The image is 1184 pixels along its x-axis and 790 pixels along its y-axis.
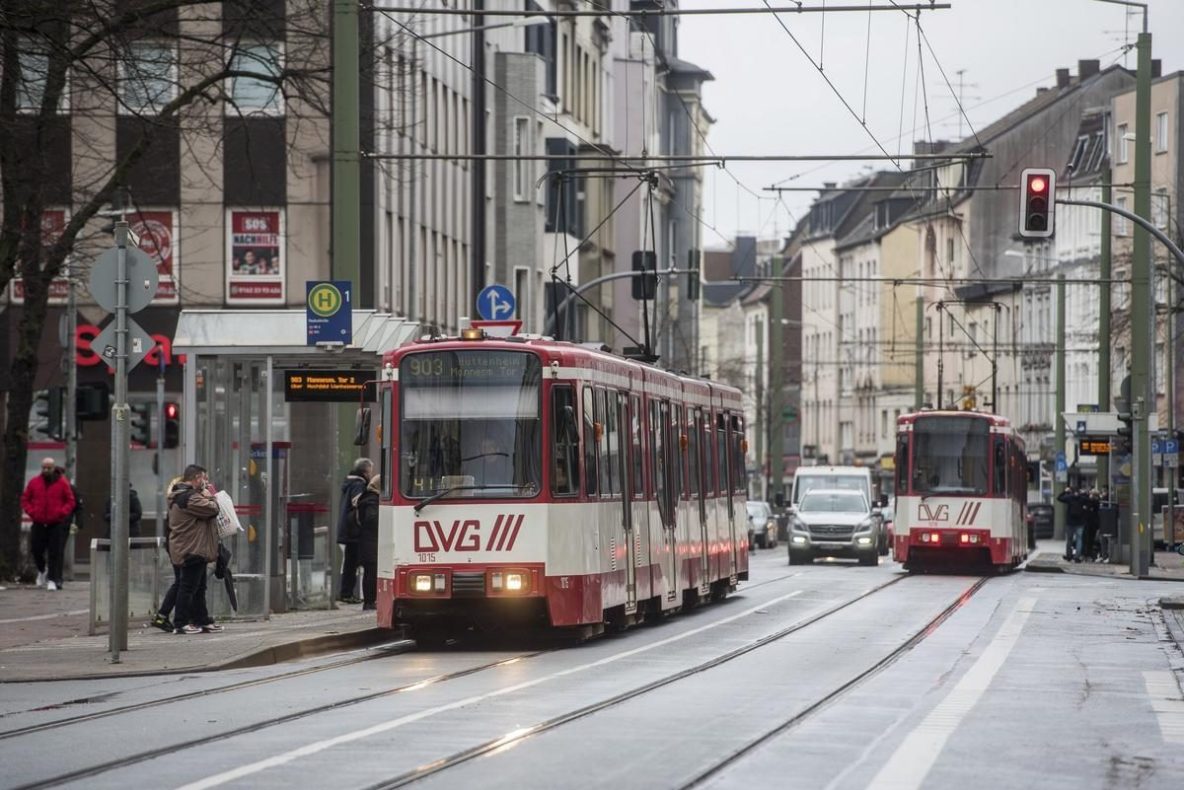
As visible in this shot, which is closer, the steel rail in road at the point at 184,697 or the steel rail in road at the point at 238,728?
the steel rail in road at the point at 238,728

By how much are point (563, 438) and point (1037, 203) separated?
12.6 m

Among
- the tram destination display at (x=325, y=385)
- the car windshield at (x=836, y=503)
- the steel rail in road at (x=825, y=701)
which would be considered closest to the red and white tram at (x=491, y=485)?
the steel rail in road at (x=825, y=701)

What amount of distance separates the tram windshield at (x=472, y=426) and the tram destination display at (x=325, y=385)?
379 cm

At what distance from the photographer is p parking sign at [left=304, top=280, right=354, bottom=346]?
25.5 m

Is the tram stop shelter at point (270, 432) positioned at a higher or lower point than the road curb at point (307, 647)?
higher

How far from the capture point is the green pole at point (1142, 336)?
43094 millimetres

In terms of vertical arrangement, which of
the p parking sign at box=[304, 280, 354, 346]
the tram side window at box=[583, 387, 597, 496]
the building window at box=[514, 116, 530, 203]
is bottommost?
the tram side window at box=[583, 387, 597, 496]

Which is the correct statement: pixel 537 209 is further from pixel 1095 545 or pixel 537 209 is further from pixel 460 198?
pixel 1095 545

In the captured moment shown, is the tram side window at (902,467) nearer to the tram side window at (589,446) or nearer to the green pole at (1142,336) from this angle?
the green pole at (1142,336)

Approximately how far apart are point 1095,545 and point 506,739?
1679 inches

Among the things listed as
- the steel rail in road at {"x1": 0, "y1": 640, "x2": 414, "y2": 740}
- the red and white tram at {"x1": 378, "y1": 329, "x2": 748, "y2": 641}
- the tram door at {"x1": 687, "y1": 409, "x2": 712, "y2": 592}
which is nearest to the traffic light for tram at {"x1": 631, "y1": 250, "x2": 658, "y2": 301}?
the tram door at {"x1": 687, "y1": 409, "x2": 712, "y2": 592}

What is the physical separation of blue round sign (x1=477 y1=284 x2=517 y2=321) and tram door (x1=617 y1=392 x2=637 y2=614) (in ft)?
32.8

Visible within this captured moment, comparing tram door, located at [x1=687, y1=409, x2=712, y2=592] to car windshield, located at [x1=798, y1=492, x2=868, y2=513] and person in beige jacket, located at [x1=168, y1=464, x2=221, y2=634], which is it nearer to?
person in beige jacket, located at [x1=168, y1=464, x2=221, y2=634]

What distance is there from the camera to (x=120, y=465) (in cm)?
2017
